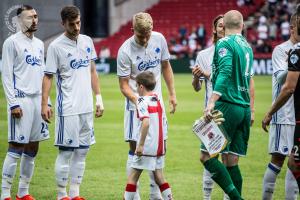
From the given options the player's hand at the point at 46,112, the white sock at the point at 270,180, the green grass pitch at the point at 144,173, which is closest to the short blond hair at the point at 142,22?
the player's hand at the point at 46,112

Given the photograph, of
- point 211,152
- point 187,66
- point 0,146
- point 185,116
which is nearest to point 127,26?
point 187,66

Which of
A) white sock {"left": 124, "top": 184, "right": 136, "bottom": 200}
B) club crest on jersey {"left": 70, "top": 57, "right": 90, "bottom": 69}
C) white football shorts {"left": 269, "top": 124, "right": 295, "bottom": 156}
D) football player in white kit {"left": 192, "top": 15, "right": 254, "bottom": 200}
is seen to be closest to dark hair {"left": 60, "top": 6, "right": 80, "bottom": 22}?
club crest on jersey {"left": 70, "top": 57, "right": 90, "bottom": 69}

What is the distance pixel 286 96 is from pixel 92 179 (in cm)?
474

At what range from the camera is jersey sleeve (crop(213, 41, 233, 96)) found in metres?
8.06

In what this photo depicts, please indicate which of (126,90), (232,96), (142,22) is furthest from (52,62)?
(232,96)

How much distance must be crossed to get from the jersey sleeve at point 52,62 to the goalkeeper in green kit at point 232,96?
1.99 metres

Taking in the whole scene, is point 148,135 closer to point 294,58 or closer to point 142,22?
point 142,22

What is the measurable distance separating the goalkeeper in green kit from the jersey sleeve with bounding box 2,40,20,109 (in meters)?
2.57

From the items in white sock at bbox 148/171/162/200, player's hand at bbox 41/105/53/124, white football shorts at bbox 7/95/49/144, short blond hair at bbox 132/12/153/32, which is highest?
short blond hair at bbox 132/12/153/32

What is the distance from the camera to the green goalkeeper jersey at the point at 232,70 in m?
8.09

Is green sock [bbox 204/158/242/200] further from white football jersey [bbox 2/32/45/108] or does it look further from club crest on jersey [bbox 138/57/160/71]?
white football jersey [bbox 2/32/45/108]

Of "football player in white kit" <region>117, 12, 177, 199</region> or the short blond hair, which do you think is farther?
"football player in white kit" <region>117, 12, 177, 199</region>

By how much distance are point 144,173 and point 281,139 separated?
371 centimetres

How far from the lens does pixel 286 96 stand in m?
7.18
